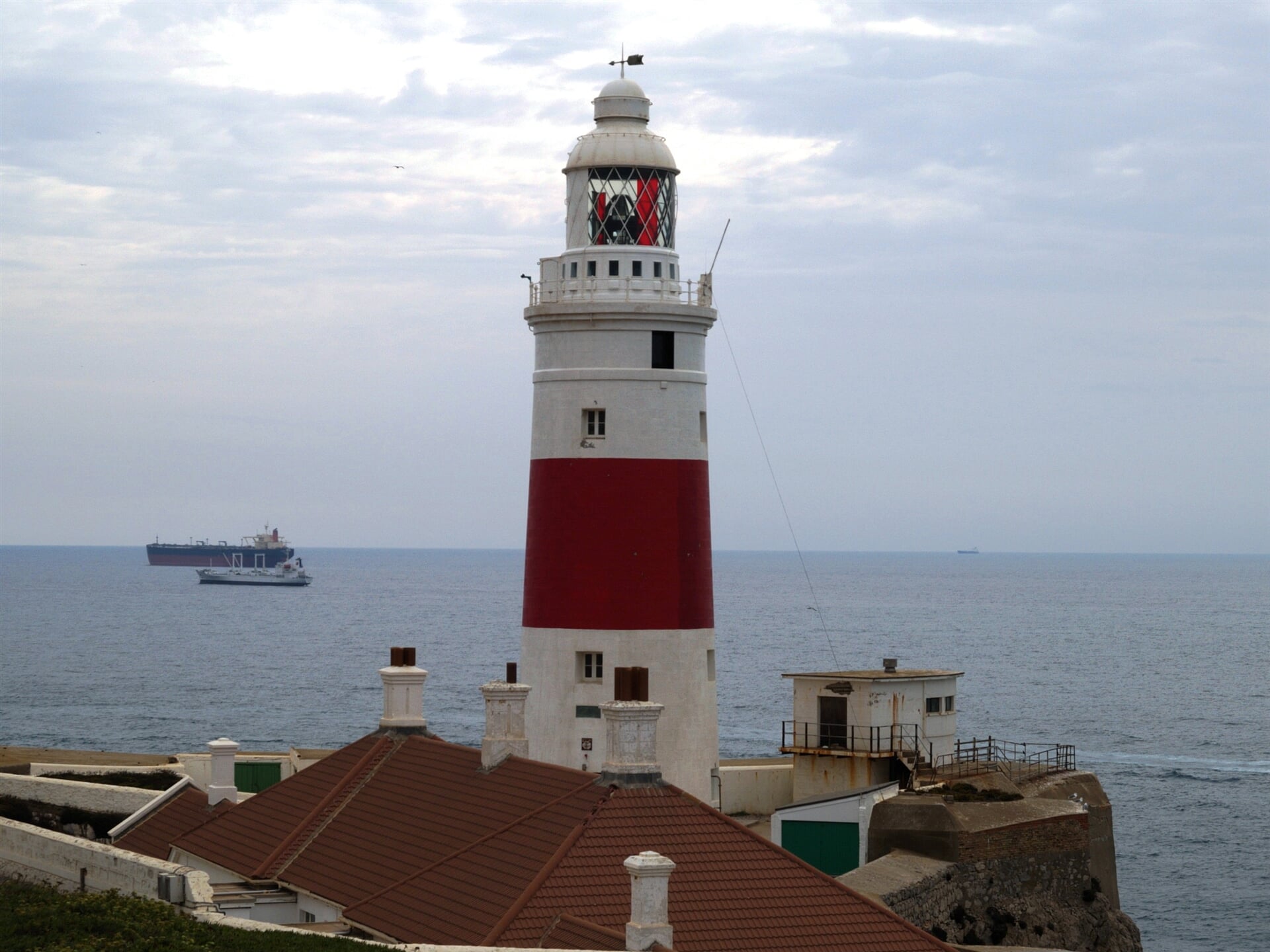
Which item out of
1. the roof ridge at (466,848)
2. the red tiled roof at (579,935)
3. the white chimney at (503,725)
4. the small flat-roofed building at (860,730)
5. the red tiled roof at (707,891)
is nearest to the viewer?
the red tiled roof at (579,935)

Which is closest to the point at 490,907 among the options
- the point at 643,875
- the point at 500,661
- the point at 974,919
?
the point at 643,875

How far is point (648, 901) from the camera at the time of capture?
15.7 meters

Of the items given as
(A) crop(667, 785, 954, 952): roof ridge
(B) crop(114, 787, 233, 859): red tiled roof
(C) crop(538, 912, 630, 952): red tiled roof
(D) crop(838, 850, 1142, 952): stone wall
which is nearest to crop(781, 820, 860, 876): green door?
(D) crop(838, 850, 1142, 952): stone wall

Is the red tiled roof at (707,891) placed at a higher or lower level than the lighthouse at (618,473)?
lower

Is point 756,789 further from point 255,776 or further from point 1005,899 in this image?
point 255,776

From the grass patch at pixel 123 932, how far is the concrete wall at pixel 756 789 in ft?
58.6

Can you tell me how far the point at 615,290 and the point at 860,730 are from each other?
12.2m

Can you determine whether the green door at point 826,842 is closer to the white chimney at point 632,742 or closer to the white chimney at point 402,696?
the white chimney at point 402,696

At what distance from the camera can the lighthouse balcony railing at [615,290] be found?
2658 cm

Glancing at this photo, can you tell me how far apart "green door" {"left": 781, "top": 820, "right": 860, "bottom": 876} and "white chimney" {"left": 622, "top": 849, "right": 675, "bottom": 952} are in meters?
15.7

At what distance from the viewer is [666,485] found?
86.6 feet

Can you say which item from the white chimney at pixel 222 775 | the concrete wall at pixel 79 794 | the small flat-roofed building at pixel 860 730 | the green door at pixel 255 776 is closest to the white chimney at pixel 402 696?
the white chimney at pixel 222 775

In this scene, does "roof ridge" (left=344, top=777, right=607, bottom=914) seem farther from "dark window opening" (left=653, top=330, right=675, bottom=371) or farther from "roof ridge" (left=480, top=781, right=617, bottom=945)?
"dark window opening" (left=653, top=330, right=675, bottom=371)

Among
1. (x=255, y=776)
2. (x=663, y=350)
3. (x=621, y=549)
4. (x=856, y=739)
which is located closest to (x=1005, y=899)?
(x=856, y=739)
